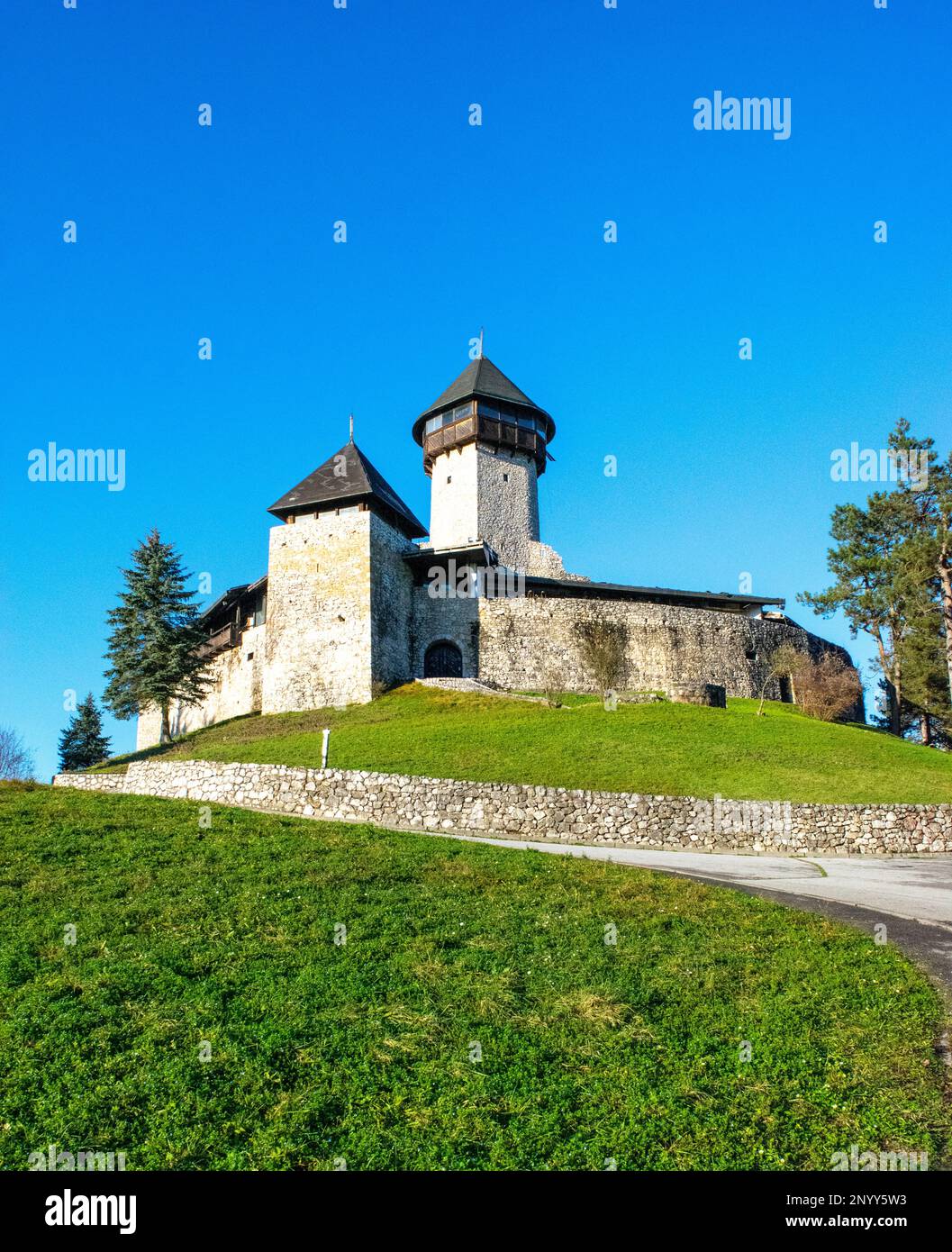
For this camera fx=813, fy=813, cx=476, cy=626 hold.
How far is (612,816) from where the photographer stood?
686 inches

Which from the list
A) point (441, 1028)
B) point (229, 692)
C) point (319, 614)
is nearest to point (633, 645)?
point (319, 614)

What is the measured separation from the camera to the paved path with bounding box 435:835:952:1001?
28.9ft

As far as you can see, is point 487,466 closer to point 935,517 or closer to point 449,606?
point 449,606

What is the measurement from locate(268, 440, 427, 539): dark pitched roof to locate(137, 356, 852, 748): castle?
0.10m

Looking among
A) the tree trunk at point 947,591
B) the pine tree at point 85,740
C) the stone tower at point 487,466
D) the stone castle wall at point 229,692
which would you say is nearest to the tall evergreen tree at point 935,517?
the tree trunk at point 947,591

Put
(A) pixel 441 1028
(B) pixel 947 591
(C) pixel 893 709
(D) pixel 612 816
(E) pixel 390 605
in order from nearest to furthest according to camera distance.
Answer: (A) pixel 441 1028 → (D) pixel 612 816 → (B) pixel 947 591 → (E) pixel 390 605 → (C) pixel 893 709

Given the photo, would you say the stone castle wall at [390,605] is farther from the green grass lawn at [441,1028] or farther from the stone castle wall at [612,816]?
the green grass lawn at [441,1028]

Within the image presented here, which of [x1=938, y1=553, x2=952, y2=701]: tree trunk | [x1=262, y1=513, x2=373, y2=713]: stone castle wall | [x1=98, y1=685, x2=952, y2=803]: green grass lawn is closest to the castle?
[x1=262, y1=513, x2=373, y2=713]: stone castle wall

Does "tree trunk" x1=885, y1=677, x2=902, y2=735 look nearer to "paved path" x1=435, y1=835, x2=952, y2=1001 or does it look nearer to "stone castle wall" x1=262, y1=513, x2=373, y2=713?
"stone castle wall" x1=262, y1=513, x2=373, y2=713

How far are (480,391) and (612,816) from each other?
3646 cm

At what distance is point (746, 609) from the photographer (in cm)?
4734
